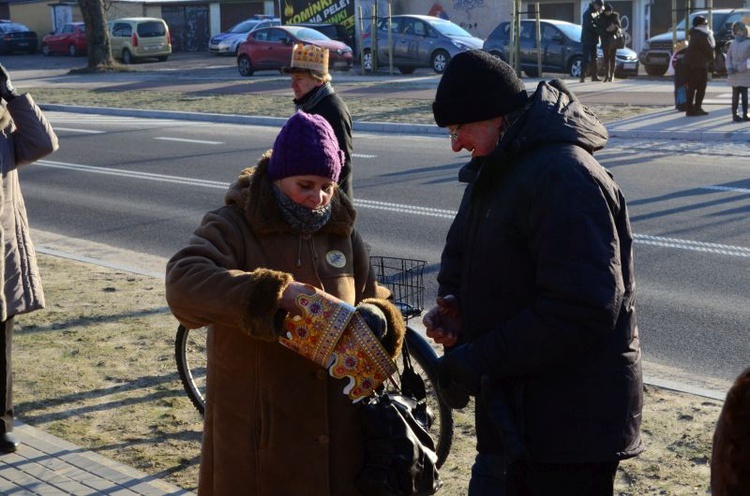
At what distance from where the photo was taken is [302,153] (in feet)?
11.3

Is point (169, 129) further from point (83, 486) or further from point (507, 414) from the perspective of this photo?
point (507, 414)

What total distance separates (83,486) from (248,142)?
1487 cm

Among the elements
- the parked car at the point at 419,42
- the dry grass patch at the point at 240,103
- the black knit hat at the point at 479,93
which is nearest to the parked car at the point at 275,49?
the parked car at the point at 419,42

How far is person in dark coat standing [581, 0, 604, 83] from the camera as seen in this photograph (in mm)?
27203

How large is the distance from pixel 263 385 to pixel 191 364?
111 inches

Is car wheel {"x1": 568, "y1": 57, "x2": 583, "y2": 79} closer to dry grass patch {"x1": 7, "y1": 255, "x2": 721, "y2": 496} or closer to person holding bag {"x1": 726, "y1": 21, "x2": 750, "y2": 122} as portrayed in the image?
person holding bag {"x1": 726, "y1": 21, "x2": 750, "y2": 122}

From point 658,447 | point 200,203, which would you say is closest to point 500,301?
point 658,447

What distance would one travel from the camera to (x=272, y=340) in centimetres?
327

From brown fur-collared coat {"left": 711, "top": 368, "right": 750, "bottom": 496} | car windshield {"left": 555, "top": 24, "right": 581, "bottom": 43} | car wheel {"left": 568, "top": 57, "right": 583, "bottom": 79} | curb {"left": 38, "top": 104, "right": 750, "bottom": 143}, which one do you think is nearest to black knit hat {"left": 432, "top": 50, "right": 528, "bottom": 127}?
brown fur-collared coat {"left": 711, "top": 368, "right": 750, "bottom": 496}

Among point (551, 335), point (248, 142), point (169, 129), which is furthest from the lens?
point (169, 129)

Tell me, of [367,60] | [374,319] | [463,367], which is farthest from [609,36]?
[463,367]

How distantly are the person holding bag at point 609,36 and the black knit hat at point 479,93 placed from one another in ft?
80.9

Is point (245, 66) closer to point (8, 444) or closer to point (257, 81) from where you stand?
point (257, 81)

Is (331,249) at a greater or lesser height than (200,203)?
greater
